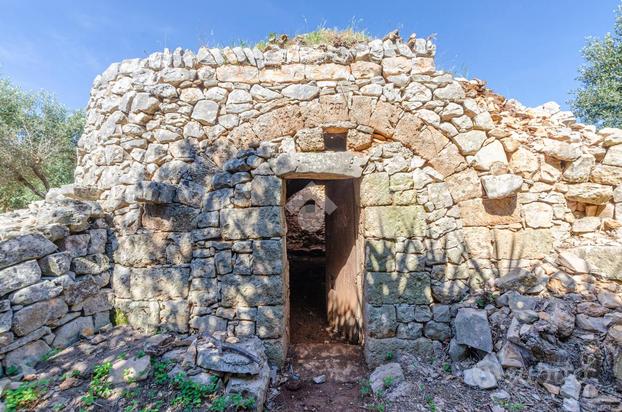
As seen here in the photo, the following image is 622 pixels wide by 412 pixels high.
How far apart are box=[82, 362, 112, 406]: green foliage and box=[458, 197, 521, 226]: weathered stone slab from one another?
12.7ft

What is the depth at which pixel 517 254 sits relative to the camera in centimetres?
309

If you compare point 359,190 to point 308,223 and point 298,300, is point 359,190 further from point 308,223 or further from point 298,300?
point 308,223

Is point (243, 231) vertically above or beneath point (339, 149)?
beneath

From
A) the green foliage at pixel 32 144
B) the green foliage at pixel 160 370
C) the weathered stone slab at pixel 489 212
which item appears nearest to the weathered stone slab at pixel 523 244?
the weathered stone slab at pixel 489 212

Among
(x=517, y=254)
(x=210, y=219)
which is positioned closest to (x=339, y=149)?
(x=210, y=219)

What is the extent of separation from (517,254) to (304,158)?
2.64 meters

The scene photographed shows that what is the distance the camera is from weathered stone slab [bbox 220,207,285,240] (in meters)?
3.12

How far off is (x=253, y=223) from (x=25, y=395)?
2.28 metres

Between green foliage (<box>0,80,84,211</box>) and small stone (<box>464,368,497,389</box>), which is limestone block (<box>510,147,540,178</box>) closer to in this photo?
small stone (<box>464,368,497,389</box>)

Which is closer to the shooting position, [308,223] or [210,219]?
[210,219]

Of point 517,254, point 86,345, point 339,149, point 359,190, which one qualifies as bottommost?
point 86,345

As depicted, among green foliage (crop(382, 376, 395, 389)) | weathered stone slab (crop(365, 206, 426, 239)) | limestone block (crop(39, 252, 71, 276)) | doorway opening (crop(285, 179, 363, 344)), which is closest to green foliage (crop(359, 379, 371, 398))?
green foliage (crop(382, 376, 395, 389))

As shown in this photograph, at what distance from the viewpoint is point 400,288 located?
312cm

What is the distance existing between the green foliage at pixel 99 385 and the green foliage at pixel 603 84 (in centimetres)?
1139
